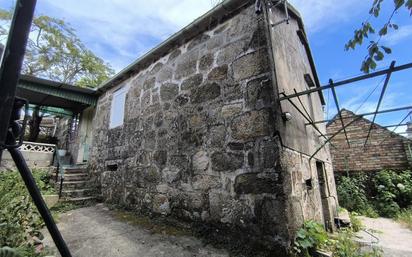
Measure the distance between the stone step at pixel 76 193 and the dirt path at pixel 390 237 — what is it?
551 cm

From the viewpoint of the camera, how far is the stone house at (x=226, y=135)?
2.48m

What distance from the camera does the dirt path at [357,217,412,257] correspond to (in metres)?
2.93

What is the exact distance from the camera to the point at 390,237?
4141 mm

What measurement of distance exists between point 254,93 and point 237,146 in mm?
689

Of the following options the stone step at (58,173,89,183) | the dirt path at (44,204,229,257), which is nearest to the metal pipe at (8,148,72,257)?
the dirt path at (44,204,229,257)

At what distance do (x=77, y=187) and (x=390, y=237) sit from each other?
675cm

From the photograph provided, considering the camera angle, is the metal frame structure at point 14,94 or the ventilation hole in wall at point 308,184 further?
the ventilation hole in wall at point 308,184

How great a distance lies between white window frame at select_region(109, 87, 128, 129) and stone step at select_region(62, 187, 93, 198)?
5.30 feet

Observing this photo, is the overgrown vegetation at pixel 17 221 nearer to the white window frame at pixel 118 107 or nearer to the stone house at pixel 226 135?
the stone house at pixel 226 135

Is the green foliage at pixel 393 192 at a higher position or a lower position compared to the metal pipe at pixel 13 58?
lower

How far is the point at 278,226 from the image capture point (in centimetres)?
228

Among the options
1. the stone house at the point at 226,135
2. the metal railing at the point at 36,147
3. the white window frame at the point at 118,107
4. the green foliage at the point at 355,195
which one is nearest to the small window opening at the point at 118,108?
the white window frame at the point at 118,107

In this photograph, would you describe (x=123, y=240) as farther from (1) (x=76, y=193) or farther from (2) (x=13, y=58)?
(1) (x=76, y=193)

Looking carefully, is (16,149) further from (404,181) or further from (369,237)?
(404,181)
